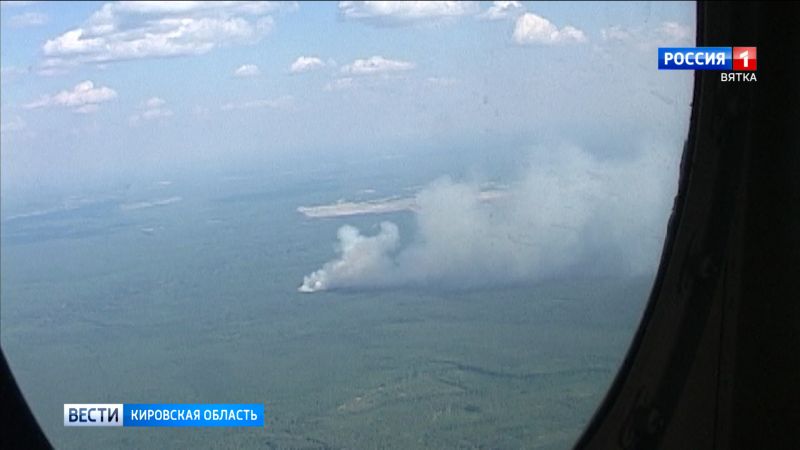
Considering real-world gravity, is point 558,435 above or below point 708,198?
below

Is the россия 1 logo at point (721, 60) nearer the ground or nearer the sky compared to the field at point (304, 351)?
nearer the sky

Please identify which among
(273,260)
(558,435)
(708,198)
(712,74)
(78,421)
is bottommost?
(558,435)

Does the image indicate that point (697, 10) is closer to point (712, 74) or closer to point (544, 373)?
point (712, 74)

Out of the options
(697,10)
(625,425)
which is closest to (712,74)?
(697,10)

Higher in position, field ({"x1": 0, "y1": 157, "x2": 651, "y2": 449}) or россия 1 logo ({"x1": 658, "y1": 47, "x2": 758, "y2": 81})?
россия 1 logo ({"x1": 658, "y1": 47, "x2": 758, "y2": 81})

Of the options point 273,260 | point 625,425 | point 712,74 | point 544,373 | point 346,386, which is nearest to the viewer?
point 712,74

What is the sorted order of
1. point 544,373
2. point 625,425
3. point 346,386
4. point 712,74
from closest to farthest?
1. point 712,74
2. point 625,425
3. point 346,386
4. point 544,373

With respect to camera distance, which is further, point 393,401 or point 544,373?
point 544,373
